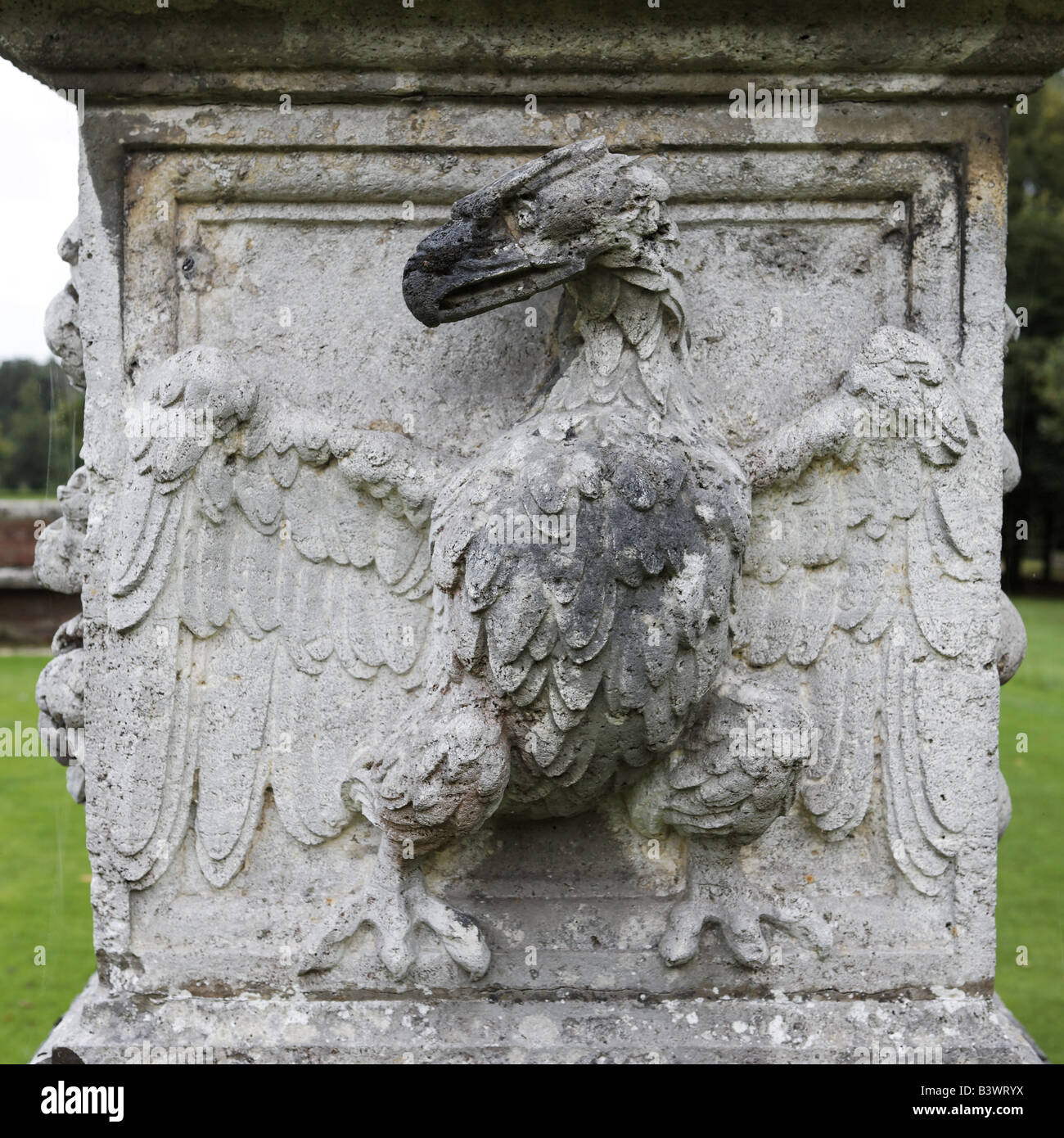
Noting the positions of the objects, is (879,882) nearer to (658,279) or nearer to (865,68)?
(658,279)

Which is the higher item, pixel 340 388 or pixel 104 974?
pixel 340 388

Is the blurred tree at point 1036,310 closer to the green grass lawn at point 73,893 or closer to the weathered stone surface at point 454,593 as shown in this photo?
the green grass lawn at point 73,893

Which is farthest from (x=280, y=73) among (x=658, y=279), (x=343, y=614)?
(x=343, y=614)

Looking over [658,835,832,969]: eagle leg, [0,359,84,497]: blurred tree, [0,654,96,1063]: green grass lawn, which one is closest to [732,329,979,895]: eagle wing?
[658,835,832,969]: eagle leg

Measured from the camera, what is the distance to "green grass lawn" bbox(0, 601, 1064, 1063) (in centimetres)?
405

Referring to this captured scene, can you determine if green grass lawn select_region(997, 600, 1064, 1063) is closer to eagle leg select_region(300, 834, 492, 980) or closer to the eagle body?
the eagle body

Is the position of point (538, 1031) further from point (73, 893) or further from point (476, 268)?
point (73, 893)

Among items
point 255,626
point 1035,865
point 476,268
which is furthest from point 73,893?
point 1035,865

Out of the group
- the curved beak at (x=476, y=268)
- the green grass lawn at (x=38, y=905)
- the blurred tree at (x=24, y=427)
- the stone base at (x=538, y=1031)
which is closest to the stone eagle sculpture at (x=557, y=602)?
the curved beak at (x=476, y=268)

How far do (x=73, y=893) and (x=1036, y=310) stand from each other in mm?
13893

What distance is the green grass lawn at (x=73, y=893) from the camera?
160 inches

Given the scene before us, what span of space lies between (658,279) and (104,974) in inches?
74.2

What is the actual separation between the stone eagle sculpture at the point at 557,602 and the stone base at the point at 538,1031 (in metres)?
0.13

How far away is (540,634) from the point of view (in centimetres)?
229
